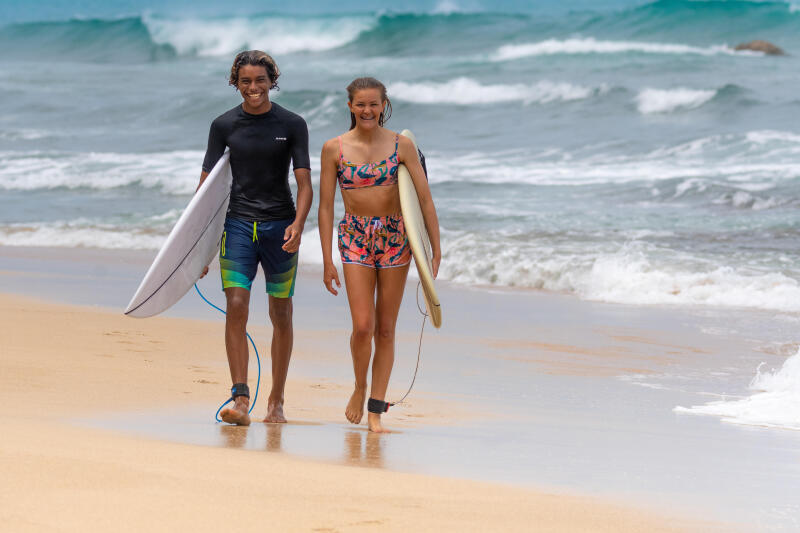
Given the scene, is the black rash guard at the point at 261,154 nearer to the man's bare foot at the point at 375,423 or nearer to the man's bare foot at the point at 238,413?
the man's bare foot at the point at 238,413

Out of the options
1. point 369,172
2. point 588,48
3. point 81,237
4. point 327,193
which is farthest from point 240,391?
point 588,48

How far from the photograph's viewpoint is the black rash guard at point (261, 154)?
15.4ft

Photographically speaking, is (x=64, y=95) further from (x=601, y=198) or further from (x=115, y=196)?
(x=601, y=198)

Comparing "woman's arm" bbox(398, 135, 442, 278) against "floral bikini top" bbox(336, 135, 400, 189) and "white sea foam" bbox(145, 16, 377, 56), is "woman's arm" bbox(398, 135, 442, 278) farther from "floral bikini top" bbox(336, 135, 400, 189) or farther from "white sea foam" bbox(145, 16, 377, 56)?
"white sea foam" bbox(145, 16, 377, 56)

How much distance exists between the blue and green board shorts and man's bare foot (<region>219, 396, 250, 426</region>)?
484 mm

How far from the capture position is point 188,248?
4.91 metres

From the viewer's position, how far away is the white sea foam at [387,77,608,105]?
27797mm

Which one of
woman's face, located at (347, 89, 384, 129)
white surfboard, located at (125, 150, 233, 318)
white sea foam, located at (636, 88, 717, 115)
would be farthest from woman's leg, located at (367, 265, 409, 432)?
white sea foam, located at (636, 88, 717, 115)

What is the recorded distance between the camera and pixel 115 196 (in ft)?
56.1

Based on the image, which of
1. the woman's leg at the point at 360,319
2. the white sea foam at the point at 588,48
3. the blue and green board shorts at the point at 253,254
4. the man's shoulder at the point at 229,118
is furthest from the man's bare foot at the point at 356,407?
the white sea foam at the point at 588,48

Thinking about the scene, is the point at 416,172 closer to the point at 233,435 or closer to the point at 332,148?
the point at 332,148

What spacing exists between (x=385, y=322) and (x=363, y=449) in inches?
29.1

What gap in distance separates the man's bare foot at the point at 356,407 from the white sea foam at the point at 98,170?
510 inches

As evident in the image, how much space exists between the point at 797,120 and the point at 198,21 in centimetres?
4001
